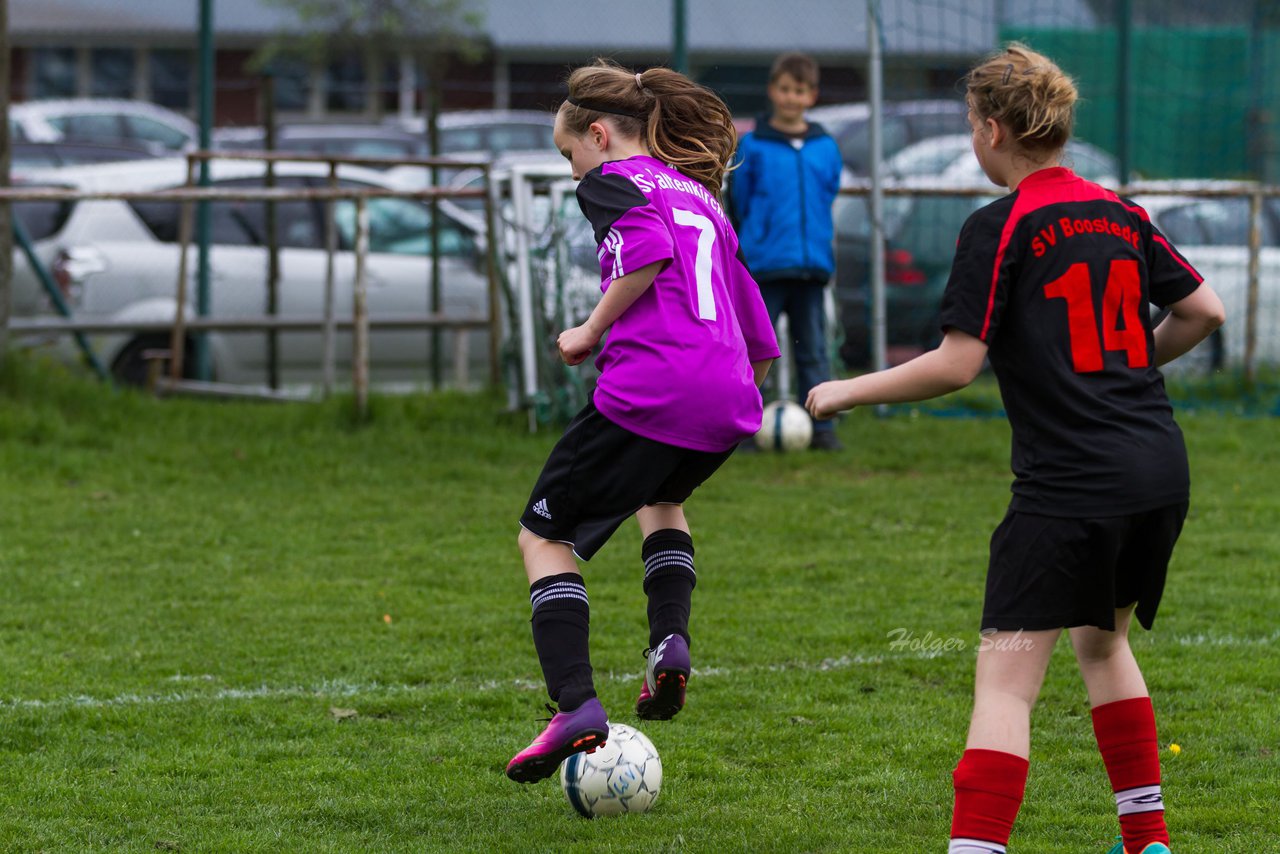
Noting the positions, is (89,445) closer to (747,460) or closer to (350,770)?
(747,460)

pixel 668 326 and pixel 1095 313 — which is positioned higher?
pixel 1095 313

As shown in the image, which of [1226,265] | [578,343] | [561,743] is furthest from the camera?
[1226,265]

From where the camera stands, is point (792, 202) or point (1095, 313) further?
point (792, 202)

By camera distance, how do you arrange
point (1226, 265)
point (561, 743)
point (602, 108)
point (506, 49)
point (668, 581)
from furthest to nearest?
1. point (506, 49)
2. point (1226, 265)
3. point (668, 581)
4. point (602, 108)
5. point (561, 743)

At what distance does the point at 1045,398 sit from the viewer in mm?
2986

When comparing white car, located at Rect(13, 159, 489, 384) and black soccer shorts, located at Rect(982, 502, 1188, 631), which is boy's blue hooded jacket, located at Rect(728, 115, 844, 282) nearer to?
white car, located at Rect(13, 159, 489, 384)

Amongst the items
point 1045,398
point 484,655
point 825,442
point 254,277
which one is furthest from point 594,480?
point 254,277

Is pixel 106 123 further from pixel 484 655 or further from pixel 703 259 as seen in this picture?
pixel 703 259

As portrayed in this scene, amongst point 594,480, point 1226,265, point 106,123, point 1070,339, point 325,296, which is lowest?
point 325,296

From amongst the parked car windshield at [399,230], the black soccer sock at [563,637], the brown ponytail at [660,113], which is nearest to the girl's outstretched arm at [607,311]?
the brown ponytail at [660,113]

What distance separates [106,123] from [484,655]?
15.4 metres

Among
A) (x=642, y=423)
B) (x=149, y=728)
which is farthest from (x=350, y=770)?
(x=642, y=423)

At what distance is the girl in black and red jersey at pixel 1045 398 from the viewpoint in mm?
2938

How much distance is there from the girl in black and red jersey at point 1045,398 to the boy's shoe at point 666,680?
823mm
